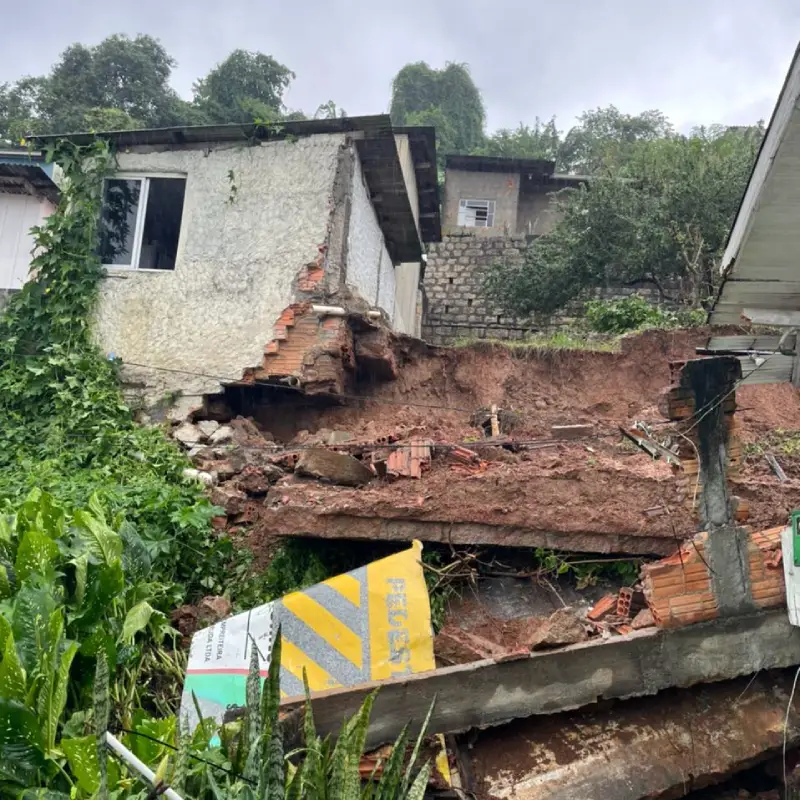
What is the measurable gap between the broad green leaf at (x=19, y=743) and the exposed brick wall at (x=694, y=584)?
3757 millimetres

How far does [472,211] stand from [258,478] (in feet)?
52.5

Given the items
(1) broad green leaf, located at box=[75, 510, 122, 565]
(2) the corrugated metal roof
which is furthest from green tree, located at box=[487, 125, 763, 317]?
(1) broad green leaf, located at box=[75, 510, 122, 565]

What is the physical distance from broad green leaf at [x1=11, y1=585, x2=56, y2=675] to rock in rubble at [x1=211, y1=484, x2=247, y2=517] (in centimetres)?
285

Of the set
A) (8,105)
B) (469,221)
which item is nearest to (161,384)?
(469,221)

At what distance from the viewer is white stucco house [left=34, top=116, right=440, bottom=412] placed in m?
9.44

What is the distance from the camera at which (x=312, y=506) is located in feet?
20.2

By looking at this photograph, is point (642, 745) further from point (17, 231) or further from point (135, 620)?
point (17, 231)

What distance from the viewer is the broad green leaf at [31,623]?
4.09 m

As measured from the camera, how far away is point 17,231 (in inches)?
410

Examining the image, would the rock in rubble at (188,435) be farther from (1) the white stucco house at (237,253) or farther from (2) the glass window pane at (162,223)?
(2) the glass window pane at (162,223)

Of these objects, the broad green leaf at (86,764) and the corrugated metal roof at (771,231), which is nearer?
the broad green leaf at (86,764)

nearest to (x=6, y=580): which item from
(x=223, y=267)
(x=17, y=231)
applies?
(x=223, y=267)

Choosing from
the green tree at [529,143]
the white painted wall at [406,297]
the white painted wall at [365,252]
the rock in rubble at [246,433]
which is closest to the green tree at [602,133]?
the green tree at [529,143]

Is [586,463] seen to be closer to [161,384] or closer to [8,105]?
[161,384]
